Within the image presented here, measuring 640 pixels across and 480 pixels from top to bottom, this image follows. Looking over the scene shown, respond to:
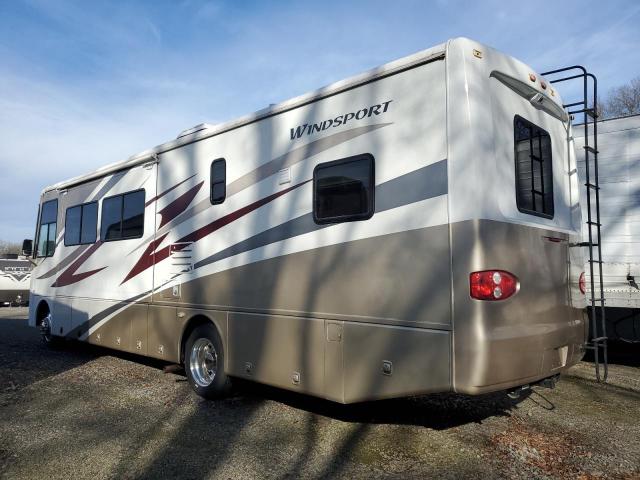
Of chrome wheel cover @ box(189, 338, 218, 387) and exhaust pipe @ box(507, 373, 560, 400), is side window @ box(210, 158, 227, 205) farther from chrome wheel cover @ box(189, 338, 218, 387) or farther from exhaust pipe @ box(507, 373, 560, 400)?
exhaust pipe @ box(507, 373, 560, 400)

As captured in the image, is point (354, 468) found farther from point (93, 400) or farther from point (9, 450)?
point (93, 400)

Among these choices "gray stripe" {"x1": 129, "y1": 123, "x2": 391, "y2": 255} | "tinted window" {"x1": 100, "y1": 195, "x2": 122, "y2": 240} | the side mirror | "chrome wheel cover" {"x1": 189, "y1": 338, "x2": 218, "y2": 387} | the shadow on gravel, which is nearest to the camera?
"gray stripe" {"x1": 129, "y1": 123, "x2": 391, "y2": 255}

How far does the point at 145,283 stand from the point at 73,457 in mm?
2901

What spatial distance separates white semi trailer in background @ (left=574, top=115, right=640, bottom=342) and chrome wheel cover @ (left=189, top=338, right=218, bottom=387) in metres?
4.79

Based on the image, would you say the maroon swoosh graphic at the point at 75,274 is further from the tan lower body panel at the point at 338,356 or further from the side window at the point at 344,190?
the side window at the point at 344,190

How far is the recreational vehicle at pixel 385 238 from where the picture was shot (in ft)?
12.9

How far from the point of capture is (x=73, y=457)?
4.34 meters

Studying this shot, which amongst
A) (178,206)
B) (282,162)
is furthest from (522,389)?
(178,206)

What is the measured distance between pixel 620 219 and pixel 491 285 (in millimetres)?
4357

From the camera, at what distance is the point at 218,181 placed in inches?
237

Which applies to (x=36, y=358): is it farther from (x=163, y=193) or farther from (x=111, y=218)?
(x=163, y=193)

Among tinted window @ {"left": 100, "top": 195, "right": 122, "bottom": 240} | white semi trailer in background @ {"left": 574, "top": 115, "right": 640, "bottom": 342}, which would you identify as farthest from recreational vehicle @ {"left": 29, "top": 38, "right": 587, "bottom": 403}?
white semi trailer in background @ {"left": 574, "top": 115, "right": 640, "bottom": 342}

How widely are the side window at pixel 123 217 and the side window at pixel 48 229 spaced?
2.07 meters

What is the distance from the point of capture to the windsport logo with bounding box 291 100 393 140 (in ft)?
14.8
